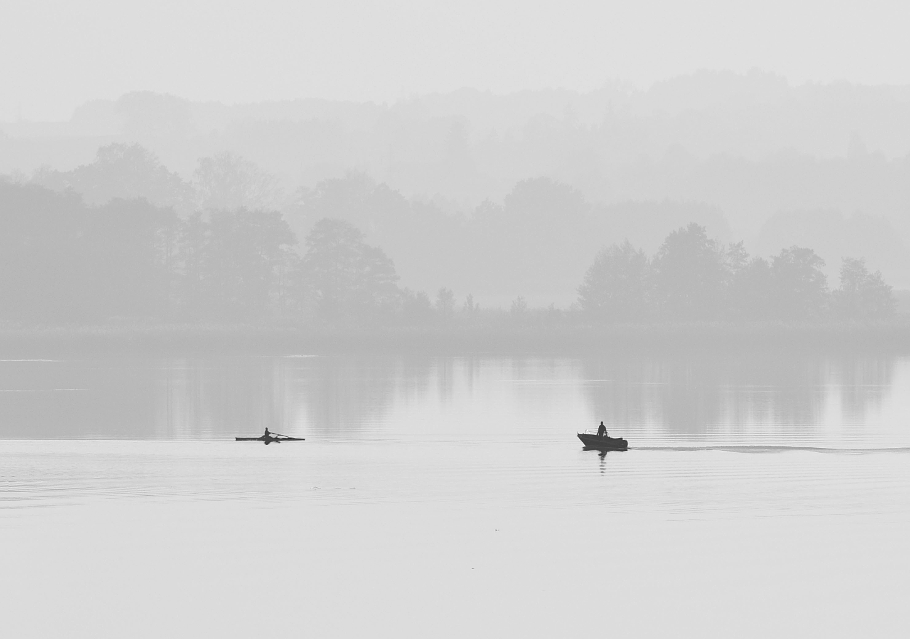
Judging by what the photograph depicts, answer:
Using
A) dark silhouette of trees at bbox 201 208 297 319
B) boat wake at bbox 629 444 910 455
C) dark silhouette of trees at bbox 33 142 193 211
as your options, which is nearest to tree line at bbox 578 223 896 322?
dark silhouette of trees at bbox 201 208 297 319

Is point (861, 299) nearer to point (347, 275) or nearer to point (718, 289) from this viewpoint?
point (718, 289)

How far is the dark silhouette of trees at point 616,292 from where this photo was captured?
14200cm

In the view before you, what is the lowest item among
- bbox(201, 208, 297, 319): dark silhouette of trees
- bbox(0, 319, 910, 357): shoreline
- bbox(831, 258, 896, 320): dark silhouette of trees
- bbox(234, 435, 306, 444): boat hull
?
bbox(234, 435, 306, 444): boat hull

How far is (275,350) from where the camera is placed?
14462 centimetres

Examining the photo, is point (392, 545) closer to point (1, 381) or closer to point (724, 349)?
point (1, 381)

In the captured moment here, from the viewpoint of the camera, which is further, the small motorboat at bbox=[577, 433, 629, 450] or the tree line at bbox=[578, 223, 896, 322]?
the tree line at bbox=[578, 223, 896, 322]

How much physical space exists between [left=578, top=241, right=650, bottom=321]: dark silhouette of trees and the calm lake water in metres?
Answer: 71.0

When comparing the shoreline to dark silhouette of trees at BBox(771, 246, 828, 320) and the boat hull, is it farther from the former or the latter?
the boat hull

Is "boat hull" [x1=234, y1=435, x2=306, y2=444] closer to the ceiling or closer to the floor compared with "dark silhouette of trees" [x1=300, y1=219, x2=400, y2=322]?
closer to the floor

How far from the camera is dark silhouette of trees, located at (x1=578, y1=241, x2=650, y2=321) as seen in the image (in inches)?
5591

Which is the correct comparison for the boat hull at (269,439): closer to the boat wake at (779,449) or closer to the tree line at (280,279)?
the boat wake at (779,449)

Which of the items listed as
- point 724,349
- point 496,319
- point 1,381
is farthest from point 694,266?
point 1,381

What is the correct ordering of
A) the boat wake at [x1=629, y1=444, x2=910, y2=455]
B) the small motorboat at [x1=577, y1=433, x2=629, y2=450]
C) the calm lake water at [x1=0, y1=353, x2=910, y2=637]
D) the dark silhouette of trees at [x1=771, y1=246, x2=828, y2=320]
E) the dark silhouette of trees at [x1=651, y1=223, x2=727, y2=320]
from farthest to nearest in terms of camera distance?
the dark silhouette of trees at [x1=651, y1=223, x2=727, y2=320]
the dark silhouette of trees at [x1=771, y1=246, x2=828, y2=320]
the boat wake at [x1=629, y1=444, x2=910, y2=455]
the small motorboat at [x1=577, y1=433, x2=629, y2=450]
the calm lake water at [x1=0, y1=353, x2=910, y2=637]

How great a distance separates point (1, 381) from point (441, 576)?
239ft
